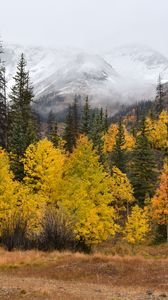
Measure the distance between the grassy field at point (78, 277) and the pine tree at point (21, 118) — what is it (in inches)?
858

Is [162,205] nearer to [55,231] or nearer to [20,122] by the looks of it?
[20,122]

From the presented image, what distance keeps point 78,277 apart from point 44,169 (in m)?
22.0

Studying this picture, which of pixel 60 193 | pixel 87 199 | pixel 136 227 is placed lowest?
pixel 136 227

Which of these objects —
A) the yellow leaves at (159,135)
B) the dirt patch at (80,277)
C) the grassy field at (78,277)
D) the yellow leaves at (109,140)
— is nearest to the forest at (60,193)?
the grassy field at (78,277)

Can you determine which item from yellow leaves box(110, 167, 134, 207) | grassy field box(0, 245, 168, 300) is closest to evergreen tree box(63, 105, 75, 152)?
yellow leaves box(110, 167, 134, 207)

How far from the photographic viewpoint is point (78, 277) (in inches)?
992

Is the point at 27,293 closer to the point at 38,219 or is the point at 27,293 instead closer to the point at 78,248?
the point at 38,219

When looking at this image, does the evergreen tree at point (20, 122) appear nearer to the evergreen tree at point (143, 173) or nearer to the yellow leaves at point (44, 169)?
the yellow leaves at point (44, 169)

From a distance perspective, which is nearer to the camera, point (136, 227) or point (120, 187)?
point (136, 227)

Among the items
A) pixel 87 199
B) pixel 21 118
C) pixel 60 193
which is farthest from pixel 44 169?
pixel 21 118

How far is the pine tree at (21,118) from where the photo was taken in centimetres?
5462

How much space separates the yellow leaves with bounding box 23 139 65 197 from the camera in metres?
45.4

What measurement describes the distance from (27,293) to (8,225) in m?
17.5

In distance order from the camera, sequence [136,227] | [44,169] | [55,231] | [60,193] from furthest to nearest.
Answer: [136,227], [44,169], [60,193], [55,231]
